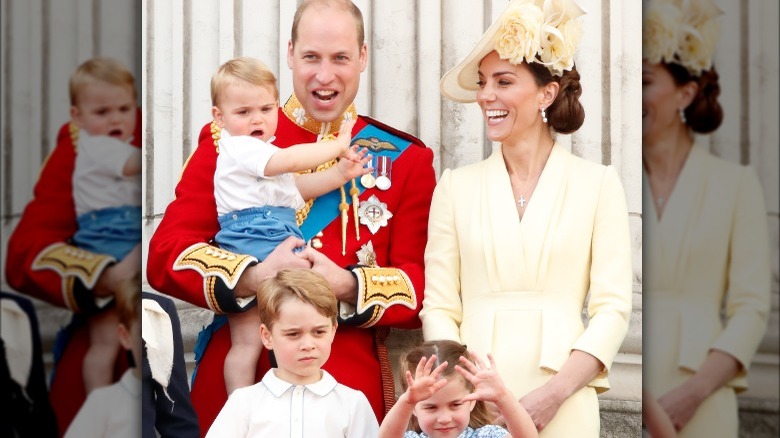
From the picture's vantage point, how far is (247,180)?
3807 mm

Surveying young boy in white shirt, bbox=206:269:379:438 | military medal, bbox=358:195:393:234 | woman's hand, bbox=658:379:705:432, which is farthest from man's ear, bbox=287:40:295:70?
woman's hand, bbox=658:379:705:432

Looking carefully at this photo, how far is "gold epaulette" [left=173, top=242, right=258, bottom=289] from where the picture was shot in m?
3.67

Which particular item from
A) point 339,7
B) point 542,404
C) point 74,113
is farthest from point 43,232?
point 339,7

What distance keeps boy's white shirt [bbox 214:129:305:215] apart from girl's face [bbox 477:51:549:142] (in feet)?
2.08

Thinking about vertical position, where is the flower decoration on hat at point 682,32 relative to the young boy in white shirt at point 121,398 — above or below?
above

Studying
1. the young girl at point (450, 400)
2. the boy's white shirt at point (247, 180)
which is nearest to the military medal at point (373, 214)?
the boy's white shirt at point (247, 180)

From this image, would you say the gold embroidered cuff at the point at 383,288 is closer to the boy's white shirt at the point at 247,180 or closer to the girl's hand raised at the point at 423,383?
the boy's white shirt at the point at 247,180

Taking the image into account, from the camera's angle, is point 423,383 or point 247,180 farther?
point 247,180

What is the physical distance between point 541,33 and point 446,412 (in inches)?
47.4

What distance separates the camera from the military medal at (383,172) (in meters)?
4.01

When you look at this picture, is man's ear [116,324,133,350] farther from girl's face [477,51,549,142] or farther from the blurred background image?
girl's face [477,51,549,142]

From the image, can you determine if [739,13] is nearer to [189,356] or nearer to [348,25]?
[348,25]

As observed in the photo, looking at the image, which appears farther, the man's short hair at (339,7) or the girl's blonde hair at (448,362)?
the man's short hair at (339,7)

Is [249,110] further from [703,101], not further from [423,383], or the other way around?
[703,101]
